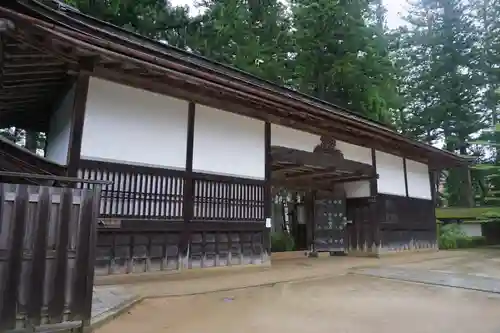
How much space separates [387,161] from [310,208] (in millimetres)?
3026

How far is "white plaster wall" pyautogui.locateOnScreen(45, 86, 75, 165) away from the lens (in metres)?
6.12

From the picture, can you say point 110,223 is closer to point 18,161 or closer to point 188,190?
point 188,190

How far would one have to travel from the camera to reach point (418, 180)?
13227 mm

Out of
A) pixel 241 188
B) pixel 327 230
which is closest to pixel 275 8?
pixel 327 230

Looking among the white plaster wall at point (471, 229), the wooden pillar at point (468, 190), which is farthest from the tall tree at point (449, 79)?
the white plaster wall at point (471, 229)

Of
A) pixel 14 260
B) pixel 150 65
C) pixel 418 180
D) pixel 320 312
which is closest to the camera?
pixel 14 260

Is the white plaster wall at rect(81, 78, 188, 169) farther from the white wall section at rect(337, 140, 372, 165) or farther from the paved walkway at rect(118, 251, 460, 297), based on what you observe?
the white wall section at rect(337, 140, 372, 165)

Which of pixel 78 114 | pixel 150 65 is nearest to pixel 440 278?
pixel 150 65

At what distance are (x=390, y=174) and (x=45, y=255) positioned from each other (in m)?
10.9

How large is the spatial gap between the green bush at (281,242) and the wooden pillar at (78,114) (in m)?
8.11

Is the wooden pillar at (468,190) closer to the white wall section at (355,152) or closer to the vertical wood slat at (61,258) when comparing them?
the white wall section at (355,152)

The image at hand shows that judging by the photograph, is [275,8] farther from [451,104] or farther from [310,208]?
[451,104]

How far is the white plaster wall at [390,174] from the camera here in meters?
11.6

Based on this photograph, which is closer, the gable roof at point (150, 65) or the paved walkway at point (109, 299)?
the paved walkway at point (109, 299)
